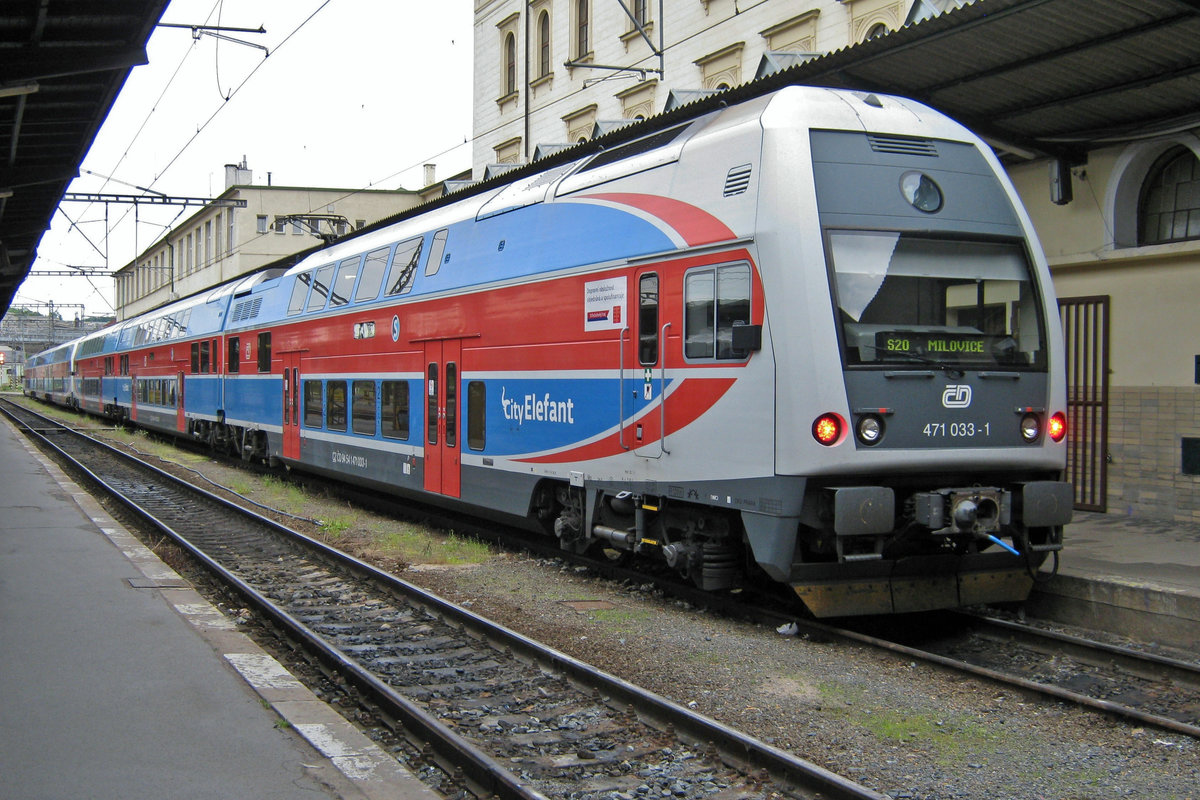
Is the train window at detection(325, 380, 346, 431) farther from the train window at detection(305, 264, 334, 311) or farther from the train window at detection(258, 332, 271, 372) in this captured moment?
the train window at detection(258, 332, 271, 372)

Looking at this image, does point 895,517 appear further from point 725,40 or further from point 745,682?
point 725,40

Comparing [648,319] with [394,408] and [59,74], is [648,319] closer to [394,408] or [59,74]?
[394,408]

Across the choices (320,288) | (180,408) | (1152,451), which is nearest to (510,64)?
(180,408)

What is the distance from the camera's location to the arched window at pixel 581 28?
84.1ft

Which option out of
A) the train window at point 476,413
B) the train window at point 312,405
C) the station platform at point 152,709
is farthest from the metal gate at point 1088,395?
the train window at point 312,405

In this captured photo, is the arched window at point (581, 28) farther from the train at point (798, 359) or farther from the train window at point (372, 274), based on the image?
the train at point (798, 359)

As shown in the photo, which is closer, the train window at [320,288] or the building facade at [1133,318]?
the building facade at [1133,318]

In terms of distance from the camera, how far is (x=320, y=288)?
15180 mm

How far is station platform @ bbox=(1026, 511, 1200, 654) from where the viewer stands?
727 cm

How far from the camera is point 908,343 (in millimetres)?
6812

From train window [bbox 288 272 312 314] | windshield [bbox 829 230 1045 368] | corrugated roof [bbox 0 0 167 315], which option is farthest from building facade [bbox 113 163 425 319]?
windshield [bbox 829 230 1045 368]

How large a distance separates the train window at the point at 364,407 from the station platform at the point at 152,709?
451cm

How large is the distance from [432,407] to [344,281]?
3.58 meters

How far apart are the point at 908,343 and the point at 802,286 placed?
804 millimetres
